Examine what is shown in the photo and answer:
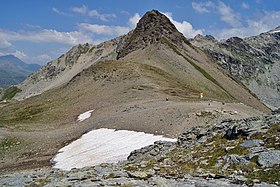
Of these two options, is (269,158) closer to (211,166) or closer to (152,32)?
(211,166)

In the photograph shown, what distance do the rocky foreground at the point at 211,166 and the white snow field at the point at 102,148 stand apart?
12466mm

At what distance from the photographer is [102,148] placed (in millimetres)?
38375

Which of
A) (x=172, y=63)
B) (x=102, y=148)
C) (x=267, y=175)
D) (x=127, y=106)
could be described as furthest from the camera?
(x=172, y=63)

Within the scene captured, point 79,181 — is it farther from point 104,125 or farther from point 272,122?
point 104,125

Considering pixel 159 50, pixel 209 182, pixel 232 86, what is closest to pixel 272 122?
pixel 209 182

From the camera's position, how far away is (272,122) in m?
20.9

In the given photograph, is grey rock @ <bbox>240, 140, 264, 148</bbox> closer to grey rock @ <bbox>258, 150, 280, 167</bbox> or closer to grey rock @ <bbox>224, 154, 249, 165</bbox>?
grey rock @ <bbox>224, 154, 249, 165</bbox>

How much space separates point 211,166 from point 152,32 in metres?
135

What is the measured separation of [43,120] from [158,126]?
123 ft

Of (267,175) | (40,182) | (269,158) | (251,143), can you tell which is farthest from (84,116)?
(267,175)

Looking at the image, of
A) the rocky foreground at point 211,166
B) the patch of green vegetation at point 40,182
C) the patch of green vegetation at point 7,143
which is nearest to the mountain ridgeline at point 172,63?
the patch of green vegetation at point 7,143

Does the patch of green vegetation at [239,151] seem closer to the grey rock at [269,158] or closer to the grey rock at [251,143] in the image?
the grey rock at [251,143]

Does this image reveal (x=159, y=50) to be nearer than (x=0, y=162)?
No

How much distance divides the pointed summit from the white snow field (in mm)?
99753
